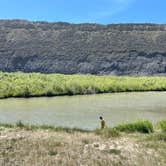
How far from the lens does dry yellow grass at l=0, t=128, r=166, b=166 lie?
17922mm

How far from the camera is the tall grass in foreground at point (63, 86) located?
6100 centimetres

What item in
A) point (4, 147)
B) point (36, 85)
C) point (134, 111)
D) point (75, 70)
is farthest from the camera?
point (75, 70)

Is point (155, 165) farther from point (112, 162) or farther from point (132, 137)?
point (132, 137)

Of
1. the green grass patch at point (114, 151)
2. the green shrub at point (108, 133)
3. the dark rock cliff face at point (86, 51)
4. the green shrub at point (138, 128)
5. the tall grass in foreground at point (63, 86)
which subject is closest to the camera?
the green grass patch at point (114, 151)

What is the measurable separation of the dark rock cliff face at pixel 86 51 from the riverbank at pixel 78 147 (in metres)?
97.1

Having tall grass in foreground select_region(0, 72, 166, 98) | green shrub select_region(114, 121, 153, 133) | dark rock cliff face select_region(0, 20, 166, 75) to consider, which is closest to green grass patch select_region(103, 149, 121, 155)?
green shrub select_region(114, 121, 153, 133)

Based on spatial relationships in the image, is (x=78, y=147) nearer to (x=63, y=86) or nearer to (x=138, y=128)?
(x=138, y=128)

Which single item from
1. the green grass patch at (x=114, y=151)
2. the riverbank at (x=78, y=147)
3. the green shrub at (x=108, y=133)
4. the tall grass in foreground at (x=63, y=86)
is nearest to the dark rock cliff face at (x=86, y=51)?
the tall grass in foreground at (x=63, y=86)

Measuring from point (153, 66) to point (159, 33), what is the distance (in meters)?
13.4

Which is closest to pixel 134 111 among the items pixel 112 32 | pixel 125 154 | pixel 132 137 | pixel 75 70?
pixel 132 137

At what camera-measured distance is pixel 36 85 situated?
216 feet

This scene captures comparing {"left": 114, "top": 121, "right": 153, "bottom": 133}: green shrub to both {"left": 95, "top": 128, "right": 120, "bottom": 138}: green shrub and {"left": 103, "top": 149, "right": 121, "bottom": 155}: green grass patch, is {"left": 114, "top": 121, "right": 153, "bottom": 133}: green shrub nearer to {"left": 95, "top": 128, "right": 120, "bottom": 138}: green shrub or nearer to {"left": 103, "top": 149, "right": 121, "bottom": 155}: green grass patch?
{"left": 95, "top": 128, "right": 120, "bottom": 138}: green shrub

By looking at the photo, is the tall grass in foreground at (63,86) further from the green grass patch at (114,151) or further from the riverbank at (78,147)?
the green grass patch at (114,151)

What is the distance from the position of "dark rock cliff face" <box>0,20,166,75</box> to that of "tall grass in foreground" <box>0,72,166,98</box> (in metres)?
34.9
